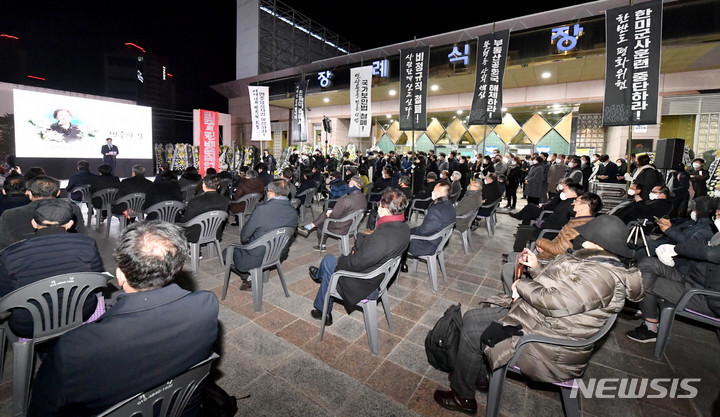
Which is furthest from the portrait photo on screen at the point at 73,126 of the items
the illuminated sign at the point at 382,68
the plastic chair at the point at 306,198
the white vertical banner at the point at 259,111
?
the illuminated sign at the point at 382,68

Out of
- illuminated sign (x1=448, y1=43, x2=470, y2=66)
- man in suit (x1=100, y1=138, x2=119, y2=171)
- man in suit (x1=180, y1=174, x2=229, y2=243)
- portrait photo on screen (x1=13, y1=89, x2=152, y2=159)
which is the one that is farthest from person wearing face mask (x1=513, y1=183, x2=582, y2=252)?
portrait photo on screen (x1=13, y1=89, x2=152, y2=159)

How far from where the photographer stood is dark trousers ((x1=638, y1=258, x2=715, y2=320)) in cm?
252

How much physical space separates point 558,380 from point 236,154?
19.7 meters

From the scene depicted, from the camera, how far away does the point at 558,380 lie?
1797 millimetres

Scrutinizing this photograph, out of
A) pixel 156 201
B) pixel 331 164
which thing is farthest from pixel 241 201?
pixel 331 164

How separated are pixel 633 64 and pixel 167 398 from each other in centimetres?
804

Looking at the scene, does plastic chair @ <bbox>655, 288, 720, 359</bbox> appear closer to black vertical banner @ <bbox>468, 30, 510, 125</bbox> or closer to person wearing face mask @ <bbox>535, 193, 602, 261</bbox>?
person wearing face mask @ <bbox>535, 193, 602, 261</bbox>

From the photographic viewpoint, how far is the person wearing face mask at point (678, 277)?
2.49 m

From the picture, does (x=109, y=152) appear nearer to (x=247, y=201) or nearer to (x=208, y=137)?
(x=208, y=137)

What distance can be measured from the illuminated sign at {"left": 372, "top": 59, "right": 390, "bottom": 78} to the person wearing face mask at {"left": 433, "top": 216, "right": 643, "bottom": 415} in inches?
462

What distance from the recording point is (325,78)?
14.1 m

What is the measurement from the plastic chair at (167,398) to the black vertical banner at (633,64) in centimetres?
737

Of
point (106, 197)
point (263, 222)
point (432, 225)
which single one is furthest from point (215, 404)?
point (106, 197)

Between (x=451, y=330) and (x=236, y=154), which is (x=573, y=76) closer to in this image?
(x=451, y=330)
